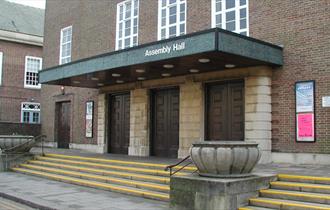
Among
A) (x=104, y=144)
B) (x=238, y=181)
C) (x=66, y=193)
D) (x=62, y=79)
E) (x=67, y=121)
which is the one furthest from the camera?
(x=67, y=121)

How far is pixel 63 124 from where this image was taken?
25312 mm

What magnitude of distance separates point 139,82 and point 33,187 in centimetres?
734

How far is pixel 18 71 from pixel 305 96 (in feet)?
82.1

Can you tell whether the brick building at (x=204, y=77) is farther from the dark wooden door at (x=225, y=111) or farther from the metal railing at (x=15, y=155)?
the metal railing at (x=15, y=155)

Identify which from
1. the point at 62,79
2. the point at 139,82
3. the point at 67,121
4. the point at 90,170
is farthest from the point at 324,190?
the point at 67,121

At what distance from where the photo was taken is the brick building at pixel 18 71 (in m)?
31.6

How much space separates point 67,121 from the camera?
24.9 meters

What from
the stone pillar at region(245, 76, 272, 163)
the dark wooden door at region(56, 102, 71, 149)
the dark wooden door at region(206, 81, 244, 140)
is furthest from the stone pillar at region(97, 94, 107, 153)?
the stone pillar at region(245, 76, 272, 163)

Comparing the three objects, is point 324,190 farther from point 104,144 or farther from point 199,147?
point 104,144

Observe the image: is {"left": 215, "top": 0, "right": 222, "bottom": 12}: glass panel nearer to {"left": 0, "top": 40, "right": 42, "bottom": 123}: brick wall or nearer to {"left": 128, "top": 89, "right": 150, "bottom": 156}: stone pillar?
{"left": 128, "top": 89, "right": 150, "bottom": 156}: stone pillar

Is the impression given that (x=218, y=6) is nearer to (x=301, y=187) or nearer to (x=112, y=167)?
(x=112, y=167)

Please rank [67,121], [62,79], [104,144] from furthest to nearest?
[67,121] < [104,144] < [62,79]

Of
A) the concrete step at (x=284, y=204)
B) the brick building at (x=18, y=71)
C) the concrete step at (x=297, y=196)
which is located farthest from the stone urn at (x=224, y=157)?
the brick building at (x=18, y=71)

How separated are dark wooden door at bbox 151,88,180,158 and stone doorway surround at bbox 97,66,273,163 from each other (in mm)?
321
